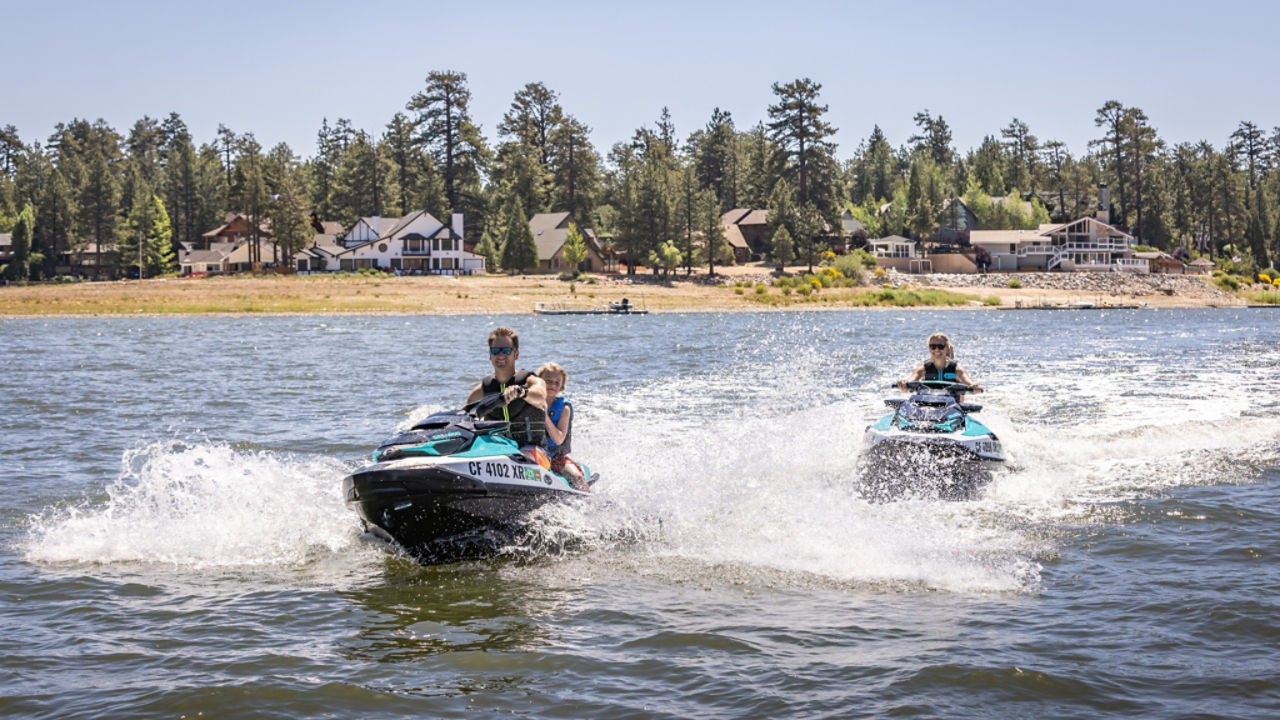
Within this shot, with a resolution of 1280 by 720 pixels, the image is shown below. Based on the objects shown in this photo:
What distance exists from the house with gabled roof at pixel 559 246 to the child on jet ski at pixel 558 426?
296 feet

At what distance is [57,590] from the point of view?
34.6ft

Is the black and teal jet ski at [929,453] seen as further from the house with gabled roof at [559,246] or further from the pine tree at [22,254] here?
the pine tree at [22,254]

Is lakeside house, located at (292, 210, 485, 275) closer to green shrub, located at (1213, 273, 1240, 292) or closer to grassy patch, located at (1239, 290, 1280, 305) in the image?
grassy patch, located at (1239, 290, 1280, 305)

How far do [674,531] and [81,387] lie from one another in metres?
20.4

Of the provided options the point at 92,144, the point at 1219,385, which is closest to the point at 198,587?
the point at 1219,385

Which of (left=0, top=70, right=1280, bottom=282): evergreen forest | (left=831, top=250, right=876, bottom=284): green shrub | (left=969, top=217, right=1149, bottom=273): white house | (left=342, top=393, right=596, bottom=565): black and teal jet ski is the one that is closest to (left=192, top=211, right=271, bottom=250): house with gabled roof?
(left=0, top=70, right=1280, bottom=282): evergreen forest

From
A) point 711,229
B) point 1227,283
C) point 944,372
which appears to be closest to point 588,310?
point 711,229

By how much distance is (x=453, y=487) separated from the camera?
1062cm

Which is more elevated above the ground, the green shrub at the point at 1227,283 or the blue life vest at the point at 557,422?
the green shrub at the point at 1227,283

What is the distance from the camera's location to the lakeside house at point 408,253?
10356 centimetres

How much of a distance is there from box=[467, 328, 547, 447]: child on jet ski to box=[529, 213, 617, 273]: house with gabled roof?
90.7m

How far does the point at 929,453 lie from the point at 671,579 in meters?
4.85

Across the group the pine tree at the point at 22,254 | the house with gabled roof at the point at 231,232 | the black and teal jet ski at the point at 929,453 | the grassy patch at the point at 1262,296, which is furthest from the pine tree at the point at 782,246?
the black and teal jet ski at the point at 929,453

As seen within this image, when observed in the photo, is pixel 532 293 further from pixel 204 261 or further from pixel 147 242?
pixel 147 242
